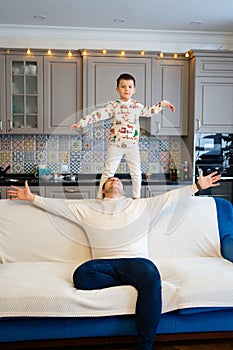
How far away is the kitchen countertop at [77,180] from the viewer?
4.40m

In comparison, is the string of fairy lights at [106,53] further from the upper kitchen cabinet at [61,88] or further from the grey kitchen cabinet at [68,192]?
the grey kitchen cabinet at [68,192]

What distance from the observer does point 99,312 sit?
2.18 m

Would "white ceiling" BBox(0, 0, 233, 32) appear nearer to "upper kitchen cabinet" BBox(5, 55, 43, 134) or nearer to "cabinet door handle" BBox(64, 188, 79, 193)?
"upper kitchen cabinet" BBox(5, 55, 43, 134)

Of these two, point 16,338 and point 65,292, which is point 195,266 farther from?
point 16,338

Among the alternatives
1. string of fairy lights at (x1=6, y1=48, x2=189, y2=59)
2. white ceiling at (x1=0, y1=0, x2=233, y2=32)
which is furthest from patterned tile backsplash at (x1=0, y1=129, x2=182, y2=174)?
white ceiling at (x1=0, y1=0, x2=233, y2=32)

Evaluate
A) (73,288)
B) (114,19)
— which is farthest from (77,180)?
(73,288)

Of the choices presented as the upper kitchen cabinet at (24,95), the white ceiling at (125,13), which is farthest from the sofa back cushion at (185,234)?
the upper kitchen cabinet at (24,95)

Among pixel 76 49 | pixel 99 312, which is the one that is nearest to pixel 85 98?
pixel 76 49

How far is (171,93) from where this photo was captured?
478cm

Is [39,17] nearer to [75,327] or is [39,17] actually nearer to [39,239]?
[39,239]

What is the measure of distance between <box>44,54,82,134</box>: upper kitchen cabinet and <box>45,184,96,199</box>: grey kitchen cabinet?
0.73 meters

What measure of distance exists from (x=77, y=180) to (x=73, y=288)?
8.18 feet

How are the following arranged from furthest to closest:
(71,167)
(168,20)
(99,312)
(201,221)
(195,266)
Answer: (71,167), (168,20), (201,221), (195,266), (99,312)

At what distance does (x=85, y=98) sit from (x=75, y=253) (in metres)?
2.32
